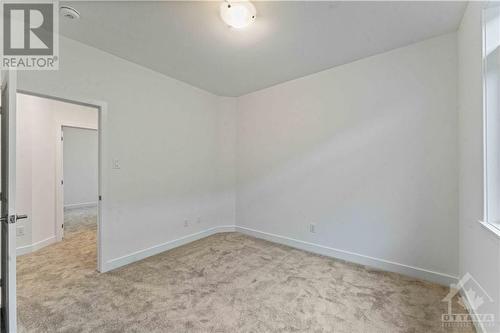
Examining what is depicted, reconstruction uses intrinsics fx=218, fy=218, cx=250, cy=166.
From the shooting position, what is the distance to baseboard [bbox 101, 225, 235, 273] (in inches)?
104

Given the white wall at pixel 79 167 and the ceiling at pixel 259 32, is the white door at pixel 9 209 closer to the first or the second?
the ceiling at pixel 259 32

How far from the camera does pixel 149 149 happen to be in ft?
10.0

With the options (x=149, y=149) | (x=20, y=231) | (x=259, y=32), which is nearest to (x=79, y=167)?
(x=20, y=231)

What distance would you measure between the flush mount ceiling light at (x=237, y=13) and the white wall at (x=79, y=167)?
21.0 ft

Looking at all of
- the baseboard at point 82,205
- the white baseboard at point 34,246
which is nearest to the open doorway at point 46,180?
the white baseboard at point 34,246

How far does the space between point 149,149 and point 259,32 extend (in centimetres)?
206

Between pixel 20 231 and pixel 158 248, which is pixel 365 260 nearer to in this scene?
pixel 158 248

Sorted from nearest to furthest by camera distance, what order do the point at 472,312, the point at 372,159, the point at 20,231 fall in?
the point at 472,312
the point at 372,159
the point at 20,231

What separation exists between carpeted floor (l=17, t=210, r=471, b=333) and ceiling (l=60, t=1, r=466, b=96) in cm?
258

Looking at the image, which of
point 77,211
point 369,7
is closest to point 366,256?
point 369,7

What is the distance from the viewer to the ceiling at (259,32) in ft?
6.15

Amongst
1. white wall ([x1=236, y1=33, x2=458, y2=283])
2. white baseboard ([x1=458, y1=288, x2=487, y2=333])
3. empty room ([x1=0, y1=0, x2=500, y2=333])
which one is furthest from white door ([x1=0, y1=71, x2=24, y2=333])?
white baseboard ([x1=458, y1=288, x2=487, y2=333])

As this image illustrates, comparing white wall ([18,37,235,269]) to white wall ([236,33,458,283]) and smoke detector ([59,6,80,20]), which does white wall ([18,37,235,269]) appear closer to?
smoke detector ([59,6,80,20])

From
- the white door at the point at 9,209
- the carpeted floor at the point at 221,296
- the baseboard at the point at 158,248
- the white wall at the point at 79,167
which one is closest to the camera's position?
the white door at the point at 9,209
